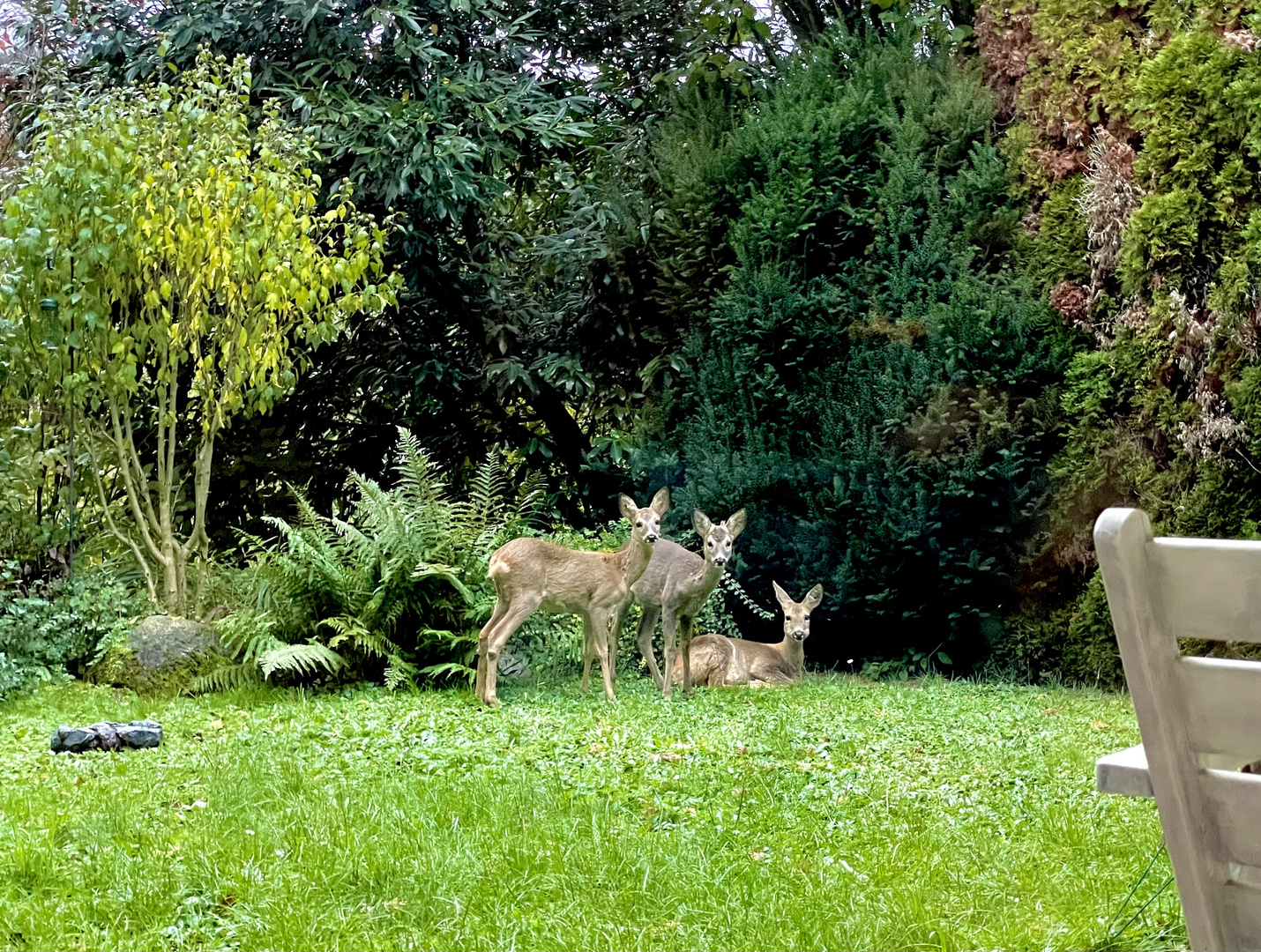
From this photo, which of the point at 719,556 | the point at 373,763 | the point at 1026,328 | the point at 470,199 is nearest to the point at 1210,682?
the point at 373,763

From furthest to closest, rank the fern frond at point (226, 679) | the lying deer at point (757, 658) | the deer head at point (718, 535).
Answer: the lying deer at point (757, 658) → the fern frond at point (226, 679) → the deer head at point (718, 535)

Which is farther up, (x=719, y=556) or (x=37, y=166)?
(x=37, y=166)

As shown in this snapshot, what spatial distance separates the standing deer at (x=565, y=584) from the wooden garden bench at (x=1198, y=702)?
658cm

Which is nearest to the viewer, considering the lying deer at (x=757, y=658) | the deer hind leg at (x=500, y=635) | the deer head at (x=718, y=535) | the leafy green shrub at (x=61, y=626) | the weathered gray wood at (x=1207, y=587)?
the weathered gray wood at (x=1207, y=587)

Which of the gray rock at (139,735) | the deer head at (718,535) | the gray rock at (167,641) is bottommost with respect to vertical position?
the gray rock at (139,735)

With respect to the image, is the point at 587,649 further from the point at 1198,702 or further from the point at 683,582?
the point at 1198,702

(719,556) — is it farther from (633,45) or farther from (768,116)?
(633,45)

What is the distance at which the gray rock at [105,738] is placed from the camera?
6137mm

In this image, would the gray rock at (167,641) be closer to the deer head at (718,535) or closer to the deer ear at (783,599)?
the deer head at (718,535)

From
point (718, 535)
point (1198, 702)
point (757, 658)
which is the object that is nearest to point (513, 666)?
point (757, 658)

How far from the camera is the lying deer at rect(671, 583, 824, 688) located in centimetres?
904

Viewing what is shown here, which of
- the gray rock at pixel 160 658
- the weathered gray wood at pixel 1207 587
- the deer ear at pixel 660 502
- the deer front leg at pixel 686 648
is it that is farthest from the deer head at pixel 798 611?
the weathered gray wood at pixel 1207 587

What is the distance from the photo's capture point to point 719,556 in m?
8.23

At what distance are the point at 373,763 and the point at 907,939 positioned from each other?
9.62 feet
